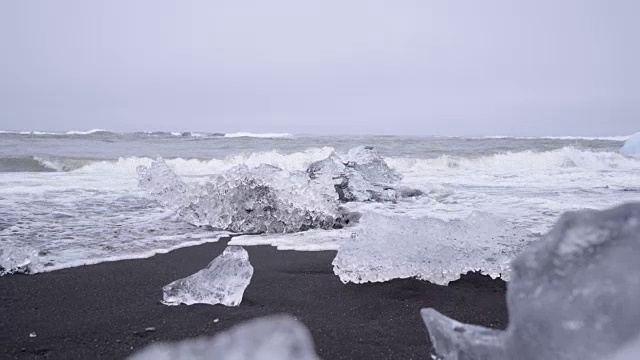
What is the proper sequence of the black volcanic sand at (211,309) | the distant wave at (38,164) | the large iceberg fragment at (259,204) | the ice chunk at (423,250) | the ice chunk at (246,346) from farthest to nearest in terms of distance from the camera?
the distant wave at (38,164) → the large iceberg fragment at (259,204) → the ice chunk at (423,250) → the black volcanic sand at (211,309) → the ice chunk at (246,346)

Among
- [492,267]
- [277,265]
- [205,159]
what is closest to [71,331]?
[277,265]

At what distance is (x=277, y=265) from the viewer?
287 centimetres

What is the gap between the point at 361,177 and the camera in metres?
5.74

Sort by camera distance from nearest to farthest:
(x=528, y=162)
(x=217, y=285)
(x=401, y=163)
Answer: (x=217, y=285) < (x=401, y=163) < (x=528, y=162)

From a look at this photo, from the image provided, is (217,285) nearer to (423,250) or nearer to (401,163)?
(423,250)

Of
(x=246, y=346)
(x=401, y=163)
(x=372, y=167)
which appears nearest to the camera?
(x=246, y=346)

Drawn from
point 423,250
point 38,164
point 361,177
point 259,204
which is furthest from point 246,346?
point 38,164

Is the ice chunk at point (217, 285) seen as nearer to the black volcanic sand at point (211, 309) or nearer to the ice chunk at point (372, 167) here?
the black volcanic sand at point (211, 309)

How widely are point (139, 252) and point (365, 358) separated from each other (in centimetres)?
203

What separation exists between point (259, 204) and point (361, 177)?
2068 mm

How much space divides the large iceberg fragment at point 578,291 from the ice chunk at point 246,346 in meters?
0.69

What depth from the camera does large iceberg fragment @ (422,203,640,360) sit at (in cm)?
75

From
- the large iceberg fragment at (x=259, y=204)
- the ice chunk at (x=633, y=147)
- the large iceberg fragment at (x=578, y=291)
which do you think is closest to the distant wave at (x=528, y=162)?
the ice chunk at (x=633, y=147)

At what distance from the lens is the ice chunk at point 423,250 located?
244cm
